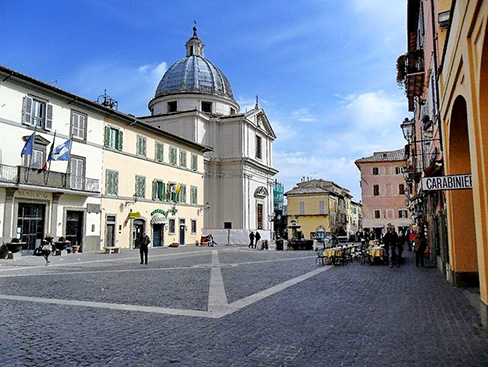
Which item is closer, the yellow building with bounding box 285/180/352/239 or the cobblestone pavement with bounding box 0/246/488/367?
the cobblestone pavement with bounding box 0/246/488/367

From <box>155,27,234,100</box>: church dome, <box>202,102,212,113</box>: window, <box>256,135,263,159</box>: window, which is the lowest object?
<box>256,135,263,159</box>: window

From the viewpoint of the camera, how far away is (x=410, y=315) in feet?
23.9

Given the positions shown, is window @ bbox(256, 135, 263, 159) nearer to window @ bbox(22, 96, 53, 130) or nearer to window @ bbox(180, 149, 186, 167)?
window @ bbox(180, 149, 186, 167)

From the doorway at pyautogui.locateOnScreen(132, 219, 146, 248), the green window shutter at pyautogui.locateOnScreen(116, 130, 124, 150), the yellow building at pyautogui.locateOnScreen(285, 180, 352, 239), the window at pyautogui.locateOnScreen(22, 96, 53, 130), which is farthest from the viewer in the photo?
the yellow building at pyautogui.locateOnScreen(285, 180, 352, 239)

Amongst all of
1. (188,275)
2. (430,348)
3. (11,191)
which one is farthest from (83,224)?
(430,348)

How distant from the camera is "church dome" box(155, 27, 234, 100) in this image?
51594 millimetres

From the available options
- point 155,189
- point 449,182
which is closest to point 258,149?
point 155,189

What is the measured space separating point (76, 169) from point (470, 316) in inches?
957

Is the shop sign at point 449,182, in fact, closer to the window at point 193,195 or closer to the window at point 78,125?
the window at point 78,125

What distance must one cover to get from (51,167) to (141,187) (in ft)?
29.8

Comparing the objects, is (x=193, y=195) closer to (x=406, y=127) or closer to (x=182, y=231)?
(x=182, y=231)

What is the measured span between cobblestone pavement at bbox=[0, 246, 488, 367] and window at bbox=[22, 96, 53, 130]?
14.2 metres

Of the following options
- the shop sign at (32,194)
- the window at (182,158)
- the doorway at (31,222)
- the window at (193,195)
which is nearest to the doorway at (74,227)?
the doorway at (31,222)

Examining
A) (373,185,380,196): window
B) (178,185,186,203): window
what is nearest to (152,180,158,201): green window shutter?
(178,185,186,203): window
